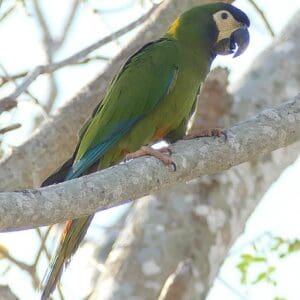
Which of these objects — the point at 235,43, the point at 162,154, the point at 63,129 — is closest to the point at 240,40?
the point at 235,43

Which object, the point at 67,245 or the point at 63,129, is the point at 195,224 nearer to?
the point at 67,245

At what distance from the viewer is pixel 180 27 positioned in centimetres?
360

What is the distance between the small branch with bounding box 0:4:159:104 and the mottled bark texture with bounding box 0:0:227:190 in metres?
0.08

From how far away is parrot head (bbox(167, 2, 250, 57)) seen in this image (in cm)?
356

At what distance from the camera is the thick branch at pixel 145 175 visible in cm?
196

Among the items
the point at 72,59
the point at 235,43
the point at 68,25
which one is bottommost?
the point at 72,59

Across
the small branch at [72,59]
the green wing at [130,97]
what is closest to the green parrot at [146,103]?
the green wing at [130,97]

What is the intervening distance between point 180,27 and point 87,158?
2.63 feet

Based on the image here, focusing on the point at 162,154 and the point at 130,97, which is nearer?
the point at 162,154

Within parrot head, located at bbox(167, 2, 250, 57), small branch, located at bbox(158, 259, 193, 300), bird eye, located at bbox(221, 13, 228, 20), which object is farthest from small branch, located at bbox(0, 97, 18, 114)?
bird eye, located at bbox(221, 13, 228, 20)

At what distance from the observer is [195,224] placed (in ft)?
10.0

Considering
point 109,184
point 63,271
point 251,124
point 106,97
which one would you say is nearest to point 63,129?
point 106,97

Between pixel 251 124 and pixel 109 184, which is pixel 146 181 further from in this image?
pixel 251 124

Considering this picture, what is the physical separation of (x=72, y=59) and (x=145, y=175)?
120cm
